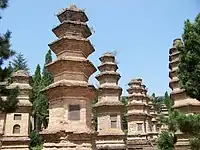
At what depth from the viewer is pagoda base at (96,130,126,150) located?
89.8 feet

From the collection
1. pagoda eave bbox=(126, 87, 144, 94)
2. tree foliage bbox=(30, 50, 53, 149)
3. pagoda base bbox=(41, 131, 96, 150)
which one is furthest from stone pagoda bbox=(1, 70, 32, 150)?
pagoda base bbox=(41, 131, 96, 150)

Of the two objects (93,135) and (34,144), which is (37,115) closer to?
(34,144)

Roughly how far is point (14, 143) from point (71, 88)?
15.6 metres

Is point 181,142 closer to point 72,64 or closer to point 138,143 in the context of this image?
point 138,143

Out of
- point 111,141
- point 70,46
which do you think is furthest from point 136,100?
point 70,46

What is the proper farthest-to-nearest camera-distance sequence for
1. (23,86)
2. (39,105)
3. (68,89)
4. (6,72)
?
(39,105)
(23,86)
(68,89)
(6,72)

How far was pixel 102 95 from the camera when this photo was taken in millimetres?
29625

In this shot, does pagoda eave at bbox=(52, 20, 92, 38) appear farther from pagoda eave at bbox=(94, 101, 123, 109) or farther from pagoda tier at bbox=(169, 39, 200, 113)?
pagoda eave at bbox=(94, 101, 123, 109)

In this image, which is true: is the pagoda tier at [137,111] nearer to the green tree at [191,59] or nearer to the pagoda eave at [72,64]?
the pagoda eave at [72,64]

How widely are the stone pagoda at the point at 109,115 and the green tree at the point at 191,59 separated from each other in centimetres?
1205

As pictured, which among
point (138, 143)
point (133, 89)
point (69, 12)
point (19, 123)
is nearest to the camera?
point (69, 12)

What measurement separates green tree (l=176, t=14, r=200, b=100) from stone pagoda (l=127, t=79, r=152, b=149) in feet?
65.7

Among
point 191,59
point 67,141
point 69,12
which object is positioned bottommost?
point 67,141

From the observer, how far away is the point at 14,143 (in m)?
30.3
